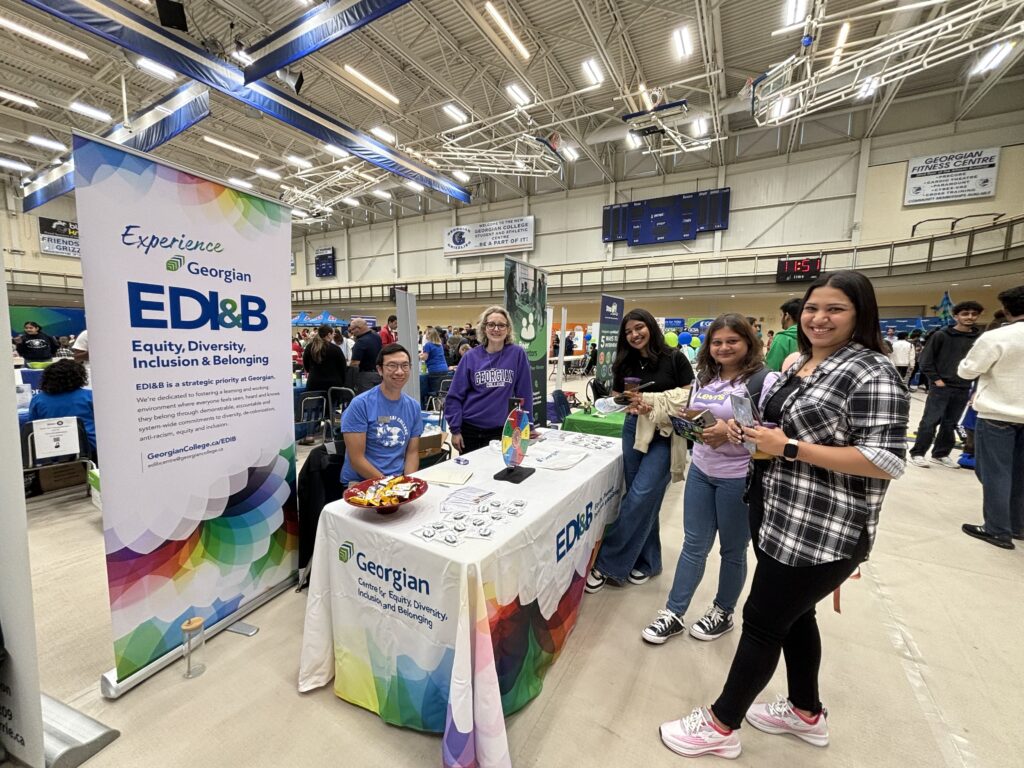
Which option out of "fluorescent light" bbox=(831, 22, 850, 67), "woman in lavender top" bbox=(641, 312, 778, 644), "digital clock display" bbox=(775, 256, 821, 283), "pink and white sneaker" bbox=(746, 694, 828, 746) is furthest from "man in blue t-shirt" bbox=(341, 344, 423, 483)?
"digital clock display" bbox=(775, 256, 821, 283)

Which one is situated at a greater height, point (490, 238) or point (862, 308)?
point (490, 238)

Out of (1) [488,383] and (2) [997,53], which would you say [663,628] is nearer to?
(1) [488,383]

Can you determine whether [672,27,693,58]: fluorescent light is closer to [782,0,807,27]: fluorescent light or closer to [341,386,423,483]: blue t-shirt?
[782,0,807,27]: fluorescent light

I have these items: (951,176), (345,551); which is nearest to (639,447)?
(345,551)

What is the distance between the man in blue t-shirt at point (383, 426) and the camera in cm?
208

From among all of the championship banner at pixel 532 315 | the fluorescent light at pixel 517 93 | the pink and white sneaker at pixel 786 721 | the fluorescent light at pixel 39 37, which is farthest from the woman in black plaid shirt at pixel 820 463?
the fluorescent light at pixel 39 37

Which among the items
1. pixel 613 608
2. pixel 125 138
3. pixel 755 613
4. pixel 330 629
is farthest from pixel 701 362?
pixel 125 138

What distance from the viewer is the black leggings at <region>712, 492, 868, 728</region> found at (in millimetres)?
1122

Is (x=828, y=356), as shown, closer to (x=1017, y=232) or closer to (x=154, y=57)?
(x=154, y=57)

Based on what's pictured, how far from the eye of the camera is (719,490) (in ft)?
5.55

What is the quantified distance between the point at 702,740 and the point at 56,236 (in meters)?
24.2

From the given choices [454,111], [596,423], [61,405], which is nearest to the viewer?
[61,405]

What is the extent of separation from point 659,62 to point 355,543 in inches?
434

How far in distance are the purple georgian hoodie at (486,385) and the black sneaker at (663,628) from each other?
4.33 ft
